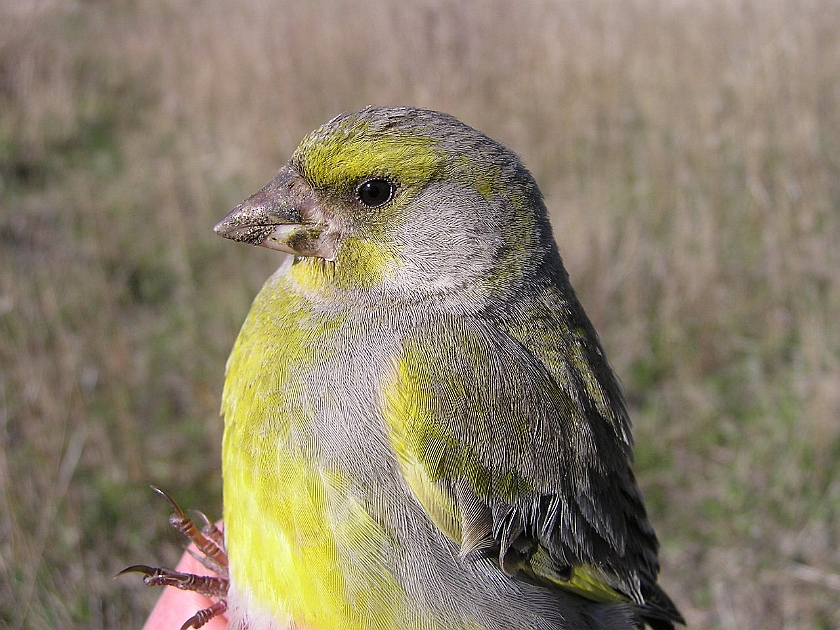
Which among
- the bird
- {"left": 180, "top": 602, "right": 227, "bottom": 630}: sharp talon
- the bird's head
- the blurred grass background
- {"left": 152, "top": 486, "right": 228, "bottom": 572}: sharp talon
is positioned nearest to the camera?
the bird

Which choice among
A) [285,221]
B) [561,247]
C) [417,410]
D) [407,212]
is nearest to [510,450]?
[417,410]

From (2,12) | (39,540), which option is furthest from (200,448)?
(2,12)

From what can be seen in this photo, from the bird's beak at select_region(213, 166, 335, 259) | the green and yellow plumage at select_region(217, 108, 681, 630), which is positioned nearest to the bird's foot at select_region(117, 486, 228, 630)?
the green and yellow plumage at select_region(217, 108, 681, 630)

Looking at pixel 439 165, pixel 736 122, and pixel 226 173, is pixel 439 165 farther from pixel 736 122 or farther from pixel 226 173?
pixel 226 173

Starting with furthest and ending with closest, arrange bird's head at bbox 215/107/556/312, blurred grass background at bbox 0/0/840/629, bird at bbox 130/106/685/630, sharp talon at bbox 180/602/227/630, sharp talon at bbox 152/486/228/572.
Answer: blurred grass background at bbox 0/0/840/629 < sharp talon at bbox 152/486/228/572 < sharp talon at bbox 180/602/227/630 < bird's head at bbox 215/107/556/312 < bird at bbox 130/106/685/630

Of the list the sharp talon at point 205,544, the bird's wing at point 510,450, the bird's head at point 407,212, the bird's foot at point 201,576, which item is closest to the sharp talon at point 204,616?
the bird's foot at point 201,576

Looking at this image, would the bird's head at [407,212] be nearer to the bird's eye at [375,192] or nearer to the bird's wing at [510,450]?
the bird's eye at [375,192]

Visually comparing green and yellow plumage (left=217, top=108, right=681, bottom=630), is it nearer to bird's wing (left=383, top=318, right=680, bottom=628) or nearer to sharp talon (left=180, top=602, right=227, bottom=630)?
bird's wing (left=383, top=318, right=680, bottom=628)

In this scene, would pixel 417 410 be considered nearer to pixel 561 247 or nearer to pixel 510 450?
pixel 510 450
